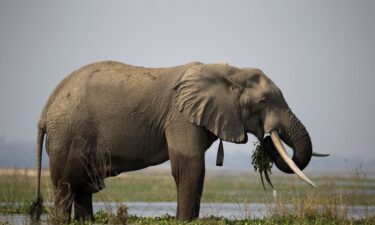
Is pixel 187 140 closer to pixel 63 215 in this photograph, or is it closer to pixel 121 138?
pixel 121 138

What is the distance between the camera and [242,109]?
19031 mm

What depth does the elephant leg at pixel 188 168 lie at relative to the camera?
60.0 feet

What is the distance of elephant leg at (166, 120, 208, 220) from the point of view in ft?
60.0

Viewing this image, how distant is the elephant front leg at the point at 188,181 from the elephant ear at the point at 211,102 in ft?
2.49

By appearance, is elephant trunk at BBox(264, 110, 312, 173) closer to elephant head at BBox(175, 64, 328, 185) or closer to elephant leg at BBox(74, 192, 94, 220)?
elephant head at BBox(175, 64, 328, 185)

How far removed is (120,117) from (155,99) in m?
0.76

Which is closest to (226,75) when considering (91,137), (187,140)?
(187,140)

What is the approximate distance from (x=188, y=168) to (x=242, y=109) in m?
1.69

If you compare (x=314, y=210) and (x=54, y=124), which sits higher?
(x=54, y=124)

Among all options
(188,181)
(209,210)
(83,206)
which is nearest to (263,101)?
(188,181)

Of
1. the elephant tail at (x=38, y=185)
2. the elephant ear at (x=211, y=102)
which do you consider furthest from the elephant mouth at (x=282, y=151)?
the elephant tail at (x=38, y=185)

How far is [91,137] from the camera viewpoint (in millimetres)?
18922

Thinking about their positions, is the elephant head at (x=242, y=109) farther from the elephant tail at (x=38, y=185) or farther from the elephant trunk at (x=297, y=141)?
the elephant tail at (x=38, y=185)

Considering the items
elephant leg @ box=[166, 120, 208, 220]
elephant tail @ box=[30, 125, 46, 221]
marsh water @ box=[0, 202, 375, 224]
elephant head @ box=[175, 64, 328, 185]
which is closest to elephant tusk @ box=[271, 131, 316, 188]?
elephant head @ box=[175, 64, 328, 185]
